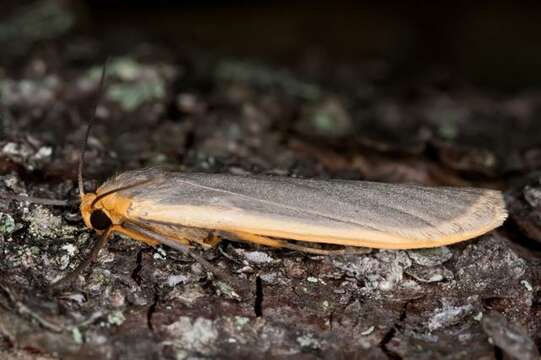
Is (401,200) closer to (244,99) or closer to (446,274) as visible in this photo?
(446,274)

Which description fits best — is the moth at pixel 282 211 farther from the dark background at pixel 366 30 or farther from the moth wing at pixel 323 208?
the dark background at pixel 366 30

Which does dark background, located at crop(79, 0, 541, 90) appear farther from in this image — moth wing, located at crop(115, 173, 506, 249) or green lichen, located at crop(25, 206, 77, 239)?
green lichen, located at crop(25, 206, 77, 239)

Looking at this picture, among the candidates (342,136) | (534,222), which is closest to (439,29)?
(342,136)

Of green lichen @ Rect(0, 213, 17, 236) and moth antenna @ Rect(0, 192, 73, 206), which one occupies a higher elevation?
moth antenna @ Rect(0, 192, 73, 206)

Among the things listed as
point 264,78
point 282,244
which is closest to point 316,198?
point 282,244

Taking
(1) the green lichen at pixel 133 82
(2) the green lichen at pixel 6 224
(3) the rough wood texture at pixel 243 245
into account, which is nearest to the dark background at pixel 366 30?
(3) the rough wood texture at pixel 243 245

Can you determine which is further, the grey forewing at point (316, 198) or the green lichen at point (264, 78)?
the green lichen at point (264, 78)

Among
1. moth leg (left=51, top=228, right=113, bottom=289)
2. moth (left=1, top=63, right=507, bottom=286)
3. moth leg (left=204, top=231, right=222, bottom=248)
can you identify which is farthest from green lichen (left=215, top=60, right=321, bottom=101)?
moth leg (left=51, top=228, right=113, bottom=289)
